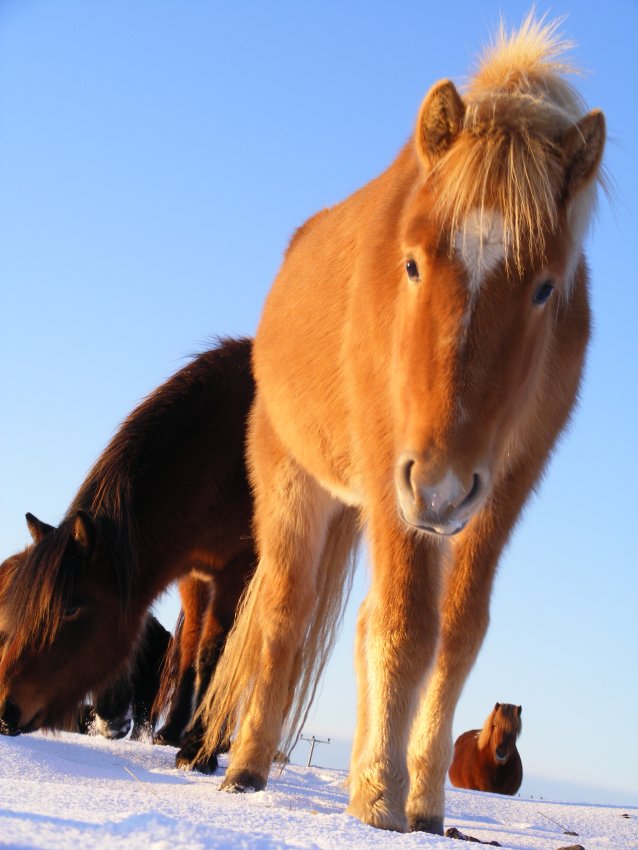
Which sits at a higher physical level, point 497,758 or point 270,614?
point 270,614

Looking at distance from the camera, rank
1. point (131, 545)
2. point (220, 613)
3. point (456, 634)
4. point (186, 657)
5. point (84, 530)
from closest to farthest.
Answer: point (456, 634) < point (84, 530) < point (131, 545) < point (220, 613) < point (186, 657)

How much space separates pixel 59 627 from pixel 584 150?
4.14 m

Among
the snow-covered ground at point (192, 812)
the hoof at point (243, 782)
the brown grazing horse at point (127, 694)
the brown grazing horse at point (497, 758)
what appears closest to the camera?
the snow-covered ground at point (192, 812)

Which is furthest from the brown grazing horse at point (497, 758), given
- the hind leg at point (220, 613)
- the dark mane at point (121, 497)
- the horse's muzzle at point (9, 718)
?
the horse's muzzle at point (9, 718)

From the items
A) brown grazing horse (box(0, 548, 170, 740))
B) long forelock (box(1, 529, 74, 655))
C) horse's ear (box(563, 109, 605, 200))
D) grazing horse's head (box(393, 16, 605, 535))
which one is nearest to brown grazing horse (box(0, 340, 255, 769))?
long forelock (box(1, 529, 74, 655))

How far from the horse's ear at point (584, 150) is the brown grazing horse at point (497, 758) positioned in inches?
305

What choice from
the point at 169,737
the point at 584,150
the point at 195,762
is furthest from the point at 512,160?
the point at 169,737

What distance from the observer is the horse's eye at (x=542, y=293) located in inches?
131

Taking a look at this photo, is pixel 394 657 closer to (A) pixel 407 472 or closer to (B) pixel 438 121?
(A) pixel 407 472

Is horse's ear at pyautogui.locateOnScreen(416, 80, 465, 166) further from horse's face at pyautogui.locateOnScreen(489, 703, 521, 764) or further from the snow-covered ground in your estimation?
horse's face at pyautogui.locateOnScreen(489, 703, 521, 764)

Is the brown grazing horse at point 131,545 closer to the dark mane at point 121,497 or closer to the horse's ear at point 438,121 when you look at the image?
the dark mane at point 121,497

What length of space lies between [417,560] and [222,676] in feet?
7.48

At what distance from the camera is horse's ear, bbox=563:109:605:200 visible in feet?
11.4

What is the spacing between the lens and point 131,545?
6.09 metres
